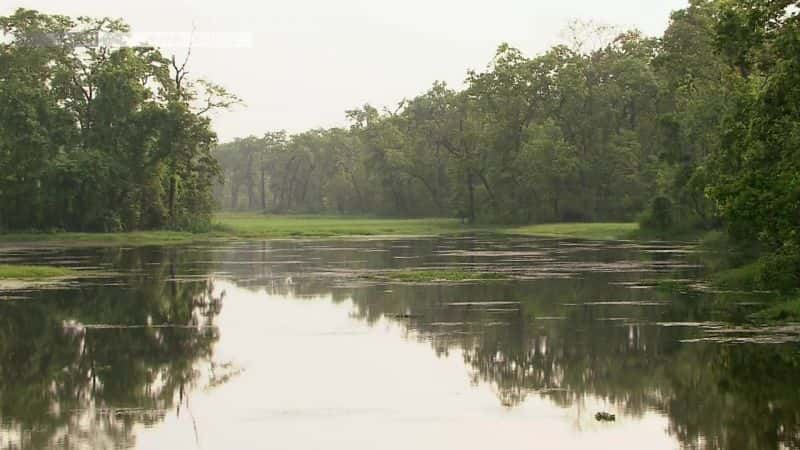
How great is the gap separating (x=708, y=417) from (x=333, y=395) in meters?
6.35

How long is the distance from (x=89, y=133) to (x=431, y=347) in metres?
71.1

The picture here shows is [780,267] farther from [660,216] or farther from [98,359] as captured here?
[660,216]

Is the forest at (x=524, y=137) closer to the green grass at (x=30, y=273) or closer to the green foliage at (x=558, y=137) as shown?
the green foliage at (x=558, y=137)

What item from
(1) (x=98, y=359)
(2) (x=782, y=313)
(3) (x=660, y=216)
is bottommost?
(1) (x=98, y=359)

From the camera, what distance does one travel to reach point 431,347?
977 inches

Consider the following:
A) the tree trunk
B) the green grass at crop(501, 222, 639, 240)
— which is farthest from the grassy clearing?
the tree trunk

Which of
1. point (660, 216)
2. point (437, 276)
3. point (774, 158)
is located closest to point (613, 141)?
point (660, 216)

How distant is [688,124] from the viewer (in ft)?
235

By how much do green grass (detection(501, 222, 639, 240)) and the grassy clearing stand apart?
37531 mm

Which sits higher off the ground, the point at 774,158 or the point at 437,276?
the point at 774,158

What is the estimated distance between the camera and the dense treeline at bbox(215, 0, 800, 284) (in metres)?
27.7

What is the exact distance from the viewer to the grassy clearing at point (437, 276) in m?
42.4

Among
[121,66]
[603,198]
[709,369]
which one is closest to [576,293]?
[709,369]

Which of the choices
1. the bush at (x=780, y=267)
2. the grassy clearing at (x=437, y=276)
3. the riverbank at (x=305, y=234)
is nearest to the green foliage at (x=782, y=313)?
the bush at (x=780, y=267)
